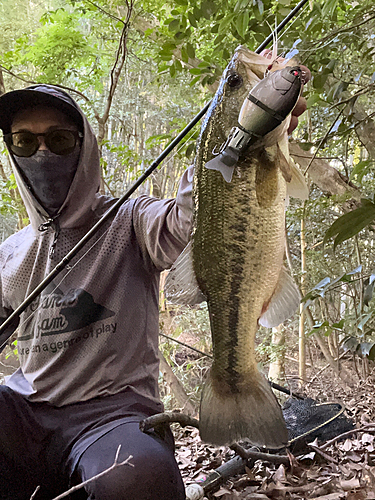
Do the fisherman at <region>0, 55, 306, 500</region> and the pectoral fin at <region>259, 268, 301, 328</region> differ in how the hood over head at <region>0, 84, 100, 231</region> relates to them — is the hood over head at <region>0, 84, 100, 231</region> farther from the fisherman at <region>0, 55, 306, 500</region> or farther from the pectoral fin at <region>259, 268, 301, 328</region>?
the pectoral fin at <region>259, 268, 301, 328</region>

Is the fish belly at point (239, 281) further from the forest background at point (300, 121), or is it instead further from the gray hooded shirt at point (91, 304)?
the gray hooded shirt at point (91, 304)

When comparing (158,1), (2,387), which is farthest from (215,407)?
(158,1)

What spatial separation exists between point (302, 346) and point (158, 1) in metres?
3.80

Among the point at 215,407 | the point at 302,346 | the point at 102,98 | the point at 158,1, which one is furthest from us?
the point at 102,98

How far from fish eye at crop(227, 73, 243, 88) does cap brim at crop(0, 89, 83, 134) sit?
1049mm

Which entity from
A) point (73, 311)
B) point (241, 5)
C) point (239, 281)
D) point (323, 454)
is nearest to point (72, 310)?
point (73, 311)

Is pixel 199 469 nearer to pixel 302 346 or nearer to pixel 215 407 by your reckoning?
pixel 215 407

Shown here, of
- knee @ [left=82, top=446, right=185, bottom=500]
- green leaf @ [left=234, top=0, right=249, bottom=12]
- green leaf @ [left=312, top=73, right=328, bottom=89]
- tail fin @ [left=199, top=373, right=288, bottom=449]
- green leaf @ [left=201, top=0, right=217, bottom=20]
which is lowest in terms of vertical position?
knee @ [left=82, top=446, right=185, bottom=500]

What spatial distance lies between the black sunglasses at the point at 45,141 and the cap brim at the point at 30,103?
0.08 meters

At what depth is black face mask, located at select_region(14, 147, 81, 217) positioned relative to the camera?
1868mm

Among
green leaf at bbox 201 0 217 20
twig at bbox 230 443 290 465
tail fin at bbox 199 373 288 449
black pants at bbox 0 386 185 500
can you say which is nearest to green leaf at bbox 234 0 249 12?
green leaf at bbox 201 0 217 20

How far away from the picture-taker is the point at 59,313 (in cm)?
185

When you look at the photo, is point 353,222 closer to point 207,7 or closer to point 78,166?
point 78,166

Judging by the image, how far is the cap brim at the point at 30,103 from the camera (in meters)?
1.85
